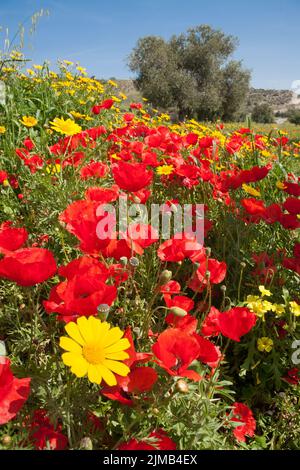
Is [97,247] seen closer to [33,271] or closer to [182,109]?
[33,271]

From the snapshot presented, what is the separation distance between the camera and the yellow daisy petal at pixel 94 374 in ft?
2.78

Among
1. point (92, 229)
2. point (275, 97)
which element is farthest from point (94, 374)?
point (275, 97)

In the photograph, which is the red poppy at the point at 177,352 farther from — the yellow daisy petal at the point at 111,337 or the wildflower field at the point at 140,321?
the yellow daisy petal at the point at 111,337

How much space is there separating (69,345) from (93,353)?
6cm

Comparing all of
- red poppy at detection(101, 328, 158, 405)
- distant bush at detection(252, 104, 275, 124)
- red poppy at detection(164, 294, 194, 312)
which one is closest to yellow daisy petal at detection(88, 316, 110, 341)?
red poppy at detection(101, 328, 158, 405)

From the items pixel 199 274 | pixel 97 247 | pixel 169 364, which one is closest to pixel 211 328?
pixel 199 274

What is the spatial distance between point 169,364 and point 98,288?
256 millimetres

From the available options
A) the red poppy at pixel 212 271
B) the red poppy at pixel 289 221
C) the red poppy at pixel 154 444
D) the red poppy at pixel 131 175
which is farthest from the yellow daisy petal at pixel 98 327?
the red poppy at pixel 289 221

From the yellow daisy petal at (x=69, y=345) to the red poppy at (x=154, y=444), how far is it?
27 cm

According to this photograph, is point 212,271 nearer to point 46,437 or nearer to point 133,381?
point 133,381

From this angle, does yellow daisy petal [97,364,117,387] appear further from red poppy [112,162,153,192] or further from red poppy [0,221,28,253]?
red poppy [112,162,153,192]

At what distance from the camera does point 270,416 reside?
1.64 m
